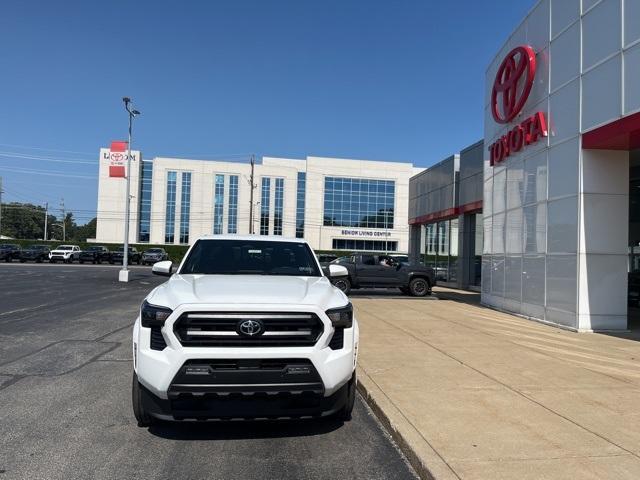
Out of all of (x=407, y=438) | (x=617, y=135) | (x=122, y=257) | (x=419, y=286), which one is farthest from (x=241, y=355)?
(x=122, y=257)

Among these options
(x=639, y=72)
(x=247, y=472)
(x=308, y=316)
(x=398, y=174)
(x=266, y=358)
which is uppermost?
(x=398, y=174)

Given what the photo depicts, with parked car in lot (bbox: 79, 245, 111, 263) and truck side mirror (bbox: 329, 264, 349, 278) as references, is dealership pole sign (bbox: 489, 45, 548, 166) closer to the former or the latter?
truck side mirror (bbox: 329, 264, 349, 278)

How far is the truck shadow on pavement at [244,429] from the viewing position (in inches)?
182

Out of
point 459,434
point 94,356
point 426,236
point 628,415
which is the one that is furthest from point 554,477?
point 426,236

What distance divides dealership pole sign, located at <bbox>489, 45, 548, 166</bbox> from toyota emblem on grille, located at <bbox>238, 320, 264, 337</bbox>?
11.0 meters

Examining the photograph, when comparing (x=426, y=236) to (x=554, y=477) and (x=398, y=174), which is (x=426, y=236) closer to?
(x=554, y=477)

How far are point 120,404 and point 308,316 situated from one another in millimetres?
2606

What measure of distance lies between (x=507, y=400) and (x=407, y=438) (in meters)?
1.76

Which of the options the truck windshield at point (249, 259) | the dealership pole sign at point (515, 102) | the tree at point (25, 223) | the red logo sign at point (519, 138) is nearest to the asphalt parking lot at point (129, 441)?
the truck windshield at point (249, 259)

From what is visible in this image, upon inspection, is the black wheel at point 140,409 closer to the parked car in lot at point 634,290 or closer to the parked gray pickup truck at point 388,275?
the parked gray pickup truck at point 388,275

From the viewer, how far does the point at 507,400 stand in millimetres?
5598

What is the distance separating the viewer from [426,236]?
1294 inches

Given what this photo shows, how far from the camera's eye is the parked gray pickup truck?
67.6 ft

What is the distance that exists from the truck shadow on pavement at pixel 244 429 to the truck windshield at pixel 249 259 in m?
1.61
